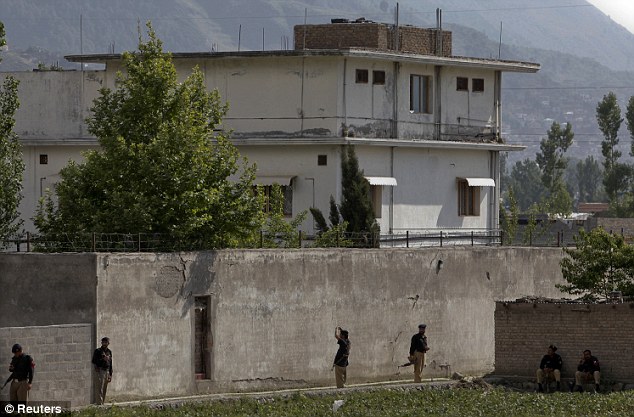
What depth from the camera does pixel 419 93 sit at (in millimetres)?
52094

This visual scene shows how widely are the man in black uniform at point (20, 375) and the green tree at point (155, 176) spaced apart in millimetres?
7180

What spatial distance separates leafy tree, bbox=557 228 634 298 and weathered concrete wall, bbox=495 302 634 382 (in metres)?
1.70

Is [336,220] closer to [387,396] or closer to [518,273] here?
[518,273]

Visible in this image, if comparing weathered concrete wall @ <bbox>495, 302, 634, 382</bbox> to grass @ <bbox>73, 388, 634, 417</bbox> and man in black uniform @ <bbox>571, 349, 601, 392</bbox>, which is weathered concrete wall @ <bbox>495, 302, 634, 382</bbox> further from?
grass @ <bbox>73, 388, 634, 417</bbox>

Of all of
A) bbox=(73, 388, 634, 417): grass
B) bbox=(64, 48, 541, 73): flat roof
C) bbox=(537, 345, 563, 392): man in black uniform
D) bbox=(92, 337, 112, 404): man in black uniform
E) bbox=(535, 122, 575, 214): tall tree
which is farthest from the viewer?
bbox=(535, 122, 575, 214): tall tree

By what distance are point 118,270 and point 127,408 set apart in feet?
10.2

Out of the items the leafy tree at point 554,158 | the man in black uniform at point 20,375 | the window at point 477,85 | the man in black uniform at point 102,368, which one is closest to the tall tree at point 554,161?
the leafy tree at point 554,158

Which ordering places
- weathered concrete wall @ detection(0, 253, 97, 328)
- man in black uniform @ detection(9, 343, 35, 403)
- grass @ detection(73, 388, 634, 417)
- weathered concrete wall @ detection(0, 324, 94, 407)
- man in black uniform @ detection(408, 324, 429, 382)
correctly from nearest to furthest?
1. man in black uniform @ detection(9, 343, 35, 403)
2. weathered concrete wall @ detection(0, 324, 94, 407)
3. grass @ detection(73, 388, 634, 417)
4. weathered concrete wall @ detection(0, 253, 97, 328)
5. man in black uniform @ detection(408, 324, 429, 382)

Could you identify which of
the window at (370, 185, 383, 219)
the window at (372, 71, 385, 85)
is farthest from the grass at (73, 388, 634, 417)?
the window at (372, 71, 385, 85)

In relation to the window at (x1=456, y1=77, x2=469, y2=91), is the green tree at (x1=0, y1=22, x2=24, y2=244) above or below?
below

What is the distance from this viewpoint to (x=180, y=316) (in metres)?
33.3

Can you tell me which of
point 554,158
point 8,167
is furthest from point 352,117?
point 554,158

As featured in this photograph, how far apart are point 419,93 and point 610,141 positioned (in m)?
74.3

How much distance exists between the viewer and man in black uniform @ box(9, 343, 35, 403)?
92.3 ft
